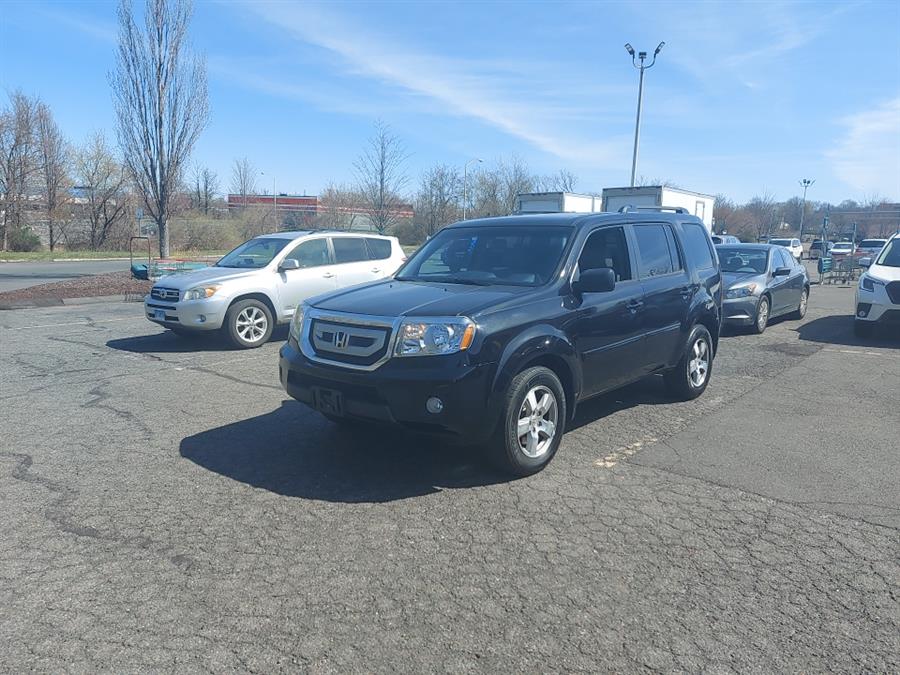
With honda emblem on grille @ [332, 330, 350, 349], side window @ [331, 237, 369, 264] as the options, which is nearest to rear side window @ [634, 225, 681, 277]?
honda emblem on grille @ [332, 330, 350, 349]

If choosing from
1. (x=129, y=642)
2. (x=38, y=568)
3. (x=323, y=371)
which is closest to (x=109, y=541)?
(x=38, y=568)

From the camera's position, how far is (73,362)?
8.68 meters

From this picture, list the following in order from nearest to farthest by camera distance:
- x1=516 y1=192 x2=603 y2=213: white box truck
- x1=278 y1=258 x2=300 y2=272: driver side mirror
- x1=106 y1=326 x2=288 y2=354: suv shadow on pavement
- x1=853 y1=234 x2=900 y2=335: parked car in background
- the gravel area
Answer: x1=106 y1=326 x2=288 y2=354: suv shadow on pavement < x1=278 y1=258 x2=300 y2=272: driver side mirror < x1=853 y1=234 x2=900 y2=335: parked car in background < the gravel area < x1=516 y1=192 x2=603 y2=213: white box truck

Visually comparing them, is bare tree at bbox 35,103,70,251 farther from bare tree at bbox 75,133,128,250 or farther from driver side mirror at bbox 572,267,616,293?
driver side mirror at bbox 572,267,616,293

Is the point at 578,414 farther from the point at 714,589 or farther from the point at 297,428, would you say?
the point at 714,589

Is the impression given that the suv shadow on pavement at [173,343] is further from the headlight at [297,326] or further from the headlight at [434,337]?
the headlight at [434,337]

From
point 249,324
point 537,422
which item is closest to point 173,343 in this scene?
point 249,324

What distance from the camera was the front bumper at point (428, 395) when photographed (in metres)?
4.31

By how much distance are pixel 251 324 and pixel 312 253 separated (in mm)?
1646

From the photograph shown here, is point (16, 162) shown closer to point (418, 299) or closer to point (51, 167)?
point (51, 167)

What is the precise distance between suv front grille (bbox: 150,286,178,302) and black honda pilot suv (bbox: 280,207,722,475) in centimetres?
500

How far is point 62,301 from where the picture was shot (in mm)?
15203

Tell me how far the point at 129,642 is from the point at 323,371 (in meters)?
2.19

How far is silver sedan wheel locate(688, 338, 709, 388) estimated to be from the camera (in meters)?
7.03
